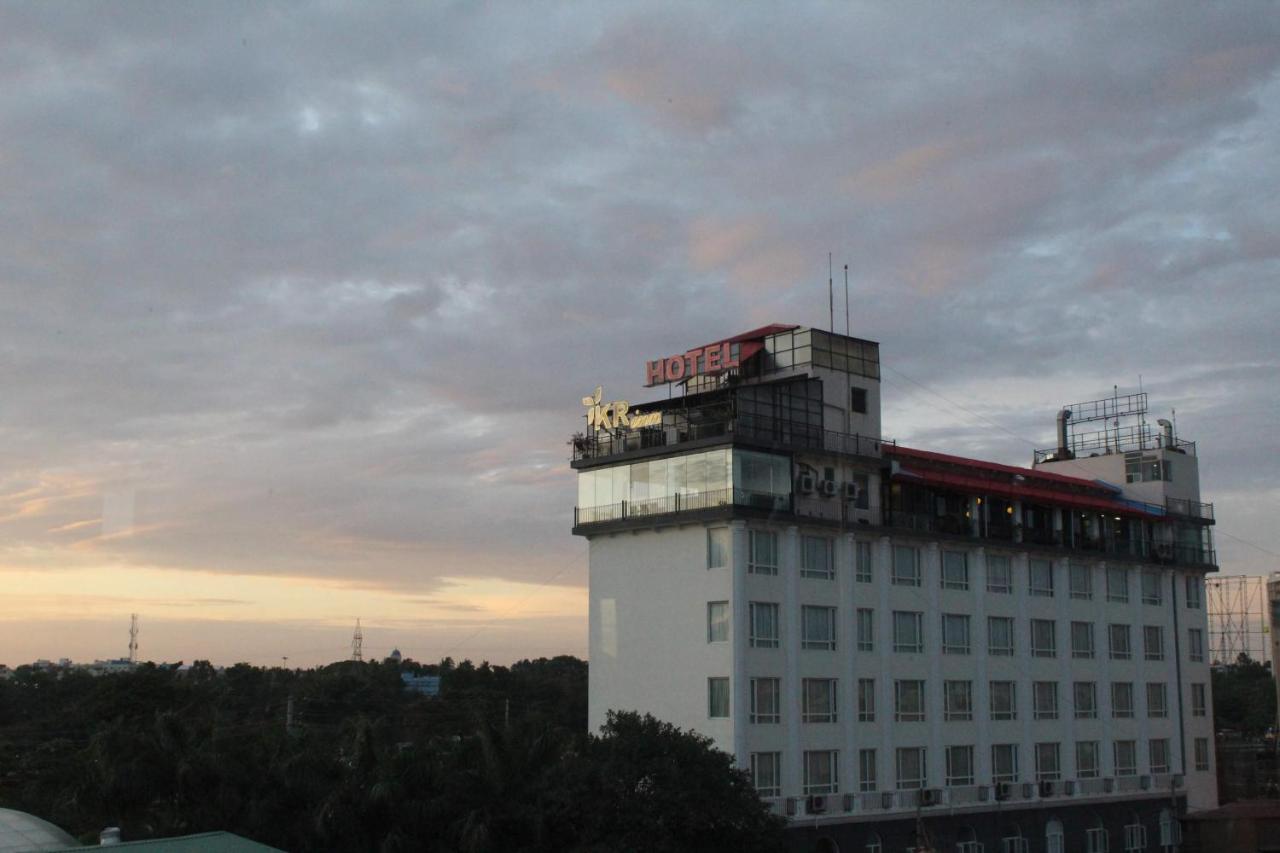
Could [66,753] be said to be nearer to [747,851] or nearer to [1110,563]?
[747,851]

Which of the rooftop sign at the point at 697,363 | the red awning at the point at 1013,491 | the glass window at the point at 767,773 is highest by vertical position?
the rooftop sign at the point at 697,363

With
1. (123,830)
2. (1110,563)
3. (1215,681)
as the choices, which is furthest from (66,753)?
(1215,681)

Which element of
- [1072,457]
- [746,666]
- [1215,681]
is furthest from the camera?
[1215,681]

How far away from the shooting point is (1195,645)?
10038 cm

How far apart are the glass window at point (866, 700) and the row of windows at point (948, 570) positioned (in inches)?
236

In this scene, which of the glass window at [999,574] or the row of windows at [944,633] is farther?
the glass window at [999,574]

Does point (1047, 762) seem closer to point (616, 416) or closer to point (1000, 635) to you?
point (1000, 635)

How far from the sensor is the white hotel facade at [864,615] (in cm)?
7225

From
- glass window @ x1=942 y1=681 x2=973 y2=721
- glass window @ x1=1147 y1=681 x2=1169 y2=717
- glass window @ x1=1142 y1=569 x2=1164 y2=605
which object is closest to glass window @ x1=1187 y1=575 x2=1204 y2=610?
glass window @ x1=1142 y1=569 x2=1164 y2=605

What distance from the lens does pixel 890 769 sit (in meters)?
76.6

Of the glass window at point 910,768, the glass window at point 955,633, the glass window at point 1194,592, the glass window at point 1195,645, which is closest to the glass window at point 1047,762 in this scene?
the glass window at point 955,633

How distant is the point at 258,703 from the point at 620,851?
107 meters

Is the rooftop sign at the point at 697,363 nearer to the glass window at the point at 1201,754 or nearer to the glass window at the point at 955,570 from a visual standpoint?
the glass window at the point at 955,570

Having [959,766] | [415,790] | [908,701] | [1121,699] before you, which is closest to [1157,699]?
[1121,699]
